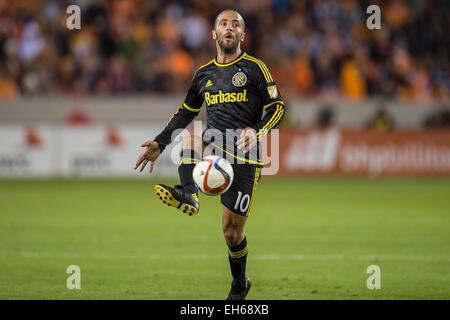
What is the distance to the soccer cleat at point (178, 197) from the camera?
618 centimetres

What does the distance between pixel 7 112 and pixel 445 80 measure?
12657 mm

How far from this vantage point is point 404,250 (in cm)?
956

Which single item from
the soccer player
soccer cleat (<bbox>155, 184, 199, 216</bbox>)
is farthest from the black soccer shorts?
soccer cleat (<bbox>155, 184, 199, 216</bbox>)

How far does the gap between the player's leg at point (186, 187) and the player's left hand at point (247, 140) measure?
635mm

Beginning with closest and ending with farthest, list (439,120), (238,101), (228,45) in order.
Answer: (228,45), (238,101), (439,120)

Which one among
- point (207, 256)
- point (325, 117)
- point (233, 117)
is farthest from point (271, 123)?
point (325, 117)

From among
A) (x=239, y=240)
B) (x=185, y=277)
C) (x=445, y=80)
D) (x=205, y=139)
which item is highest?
(x=445, y=80)

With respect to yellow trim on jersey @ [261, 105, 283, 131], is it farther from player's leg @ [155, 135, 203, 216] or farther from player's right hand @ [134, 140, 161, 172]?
player's right hand @ [134, 140, 161, 172]

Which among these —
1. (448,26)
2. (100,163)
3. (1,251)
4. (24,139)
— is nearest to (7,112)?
(24,139)

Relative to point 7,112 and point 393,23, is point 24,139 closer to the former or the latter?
point 7,112

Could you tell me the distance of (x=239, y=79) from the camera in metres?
6.45

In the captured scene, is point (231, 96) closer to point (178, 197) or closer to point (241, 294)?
point (178, 197)

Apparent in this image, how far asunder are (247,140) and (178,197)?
0.75 meters

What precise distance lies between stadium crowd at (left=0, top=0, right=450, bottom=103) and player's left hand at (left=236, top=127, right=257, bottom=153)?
48.2 feet
